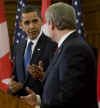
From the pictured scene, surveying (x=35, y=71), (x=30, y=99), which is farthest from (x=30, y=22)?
(x=30, y=99)

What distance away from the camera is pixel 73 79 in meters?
1.64

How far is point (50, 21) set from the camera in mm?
1849

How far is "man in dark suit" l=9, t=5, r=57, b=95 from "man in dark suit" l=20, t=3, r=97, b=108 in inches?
23.3

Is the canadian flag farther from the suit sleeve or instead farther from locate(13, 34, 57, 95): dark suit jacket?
the suit sleeve

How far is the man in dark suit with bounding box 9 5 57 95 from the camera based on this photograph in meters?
2.50

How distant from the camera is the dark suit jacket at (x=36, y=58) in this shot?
98.5 inches

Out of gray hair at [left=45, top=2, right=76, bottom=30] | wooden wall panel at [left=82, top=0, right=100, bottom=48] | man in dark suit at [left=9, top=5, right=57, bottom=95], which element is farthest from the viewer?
wooden wall panel at [left=82, top=0, right=100, bottom=48]

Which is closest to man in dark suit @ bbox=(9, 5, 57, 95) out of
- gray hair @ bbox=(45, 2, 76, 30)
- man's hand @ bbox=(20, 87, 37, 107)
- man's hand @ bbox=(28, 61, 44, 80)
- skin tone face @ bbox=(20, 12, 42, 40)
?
skin tone face @ bbox=(20, 12, 42, 40)

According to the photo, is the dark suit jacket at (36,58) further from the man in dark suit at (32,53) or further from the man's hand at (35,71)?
the man's hand at (35,71)

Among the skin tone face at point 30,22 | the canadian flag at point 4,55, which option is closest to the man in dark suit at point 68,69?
the skin tone face at point 30,22

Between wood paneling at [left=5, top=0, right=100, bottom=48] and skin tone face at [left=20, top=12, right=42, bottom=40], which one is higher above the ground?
skin tone face at [left=20, top=12, right=42, bottom=40]

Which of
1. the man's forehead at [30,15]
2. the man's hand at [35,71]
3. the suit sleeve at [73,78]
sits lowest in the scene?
the man's hand at [35,71]

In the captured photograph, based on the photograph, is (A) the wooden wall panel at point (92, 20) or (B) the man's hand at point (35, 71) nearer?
(B) the man's hand at point (35, 71)

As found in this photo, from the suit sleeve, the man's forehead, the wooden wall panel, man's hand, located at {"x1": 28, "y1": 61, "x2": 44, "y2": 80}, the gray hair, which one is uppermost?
the gray hair
